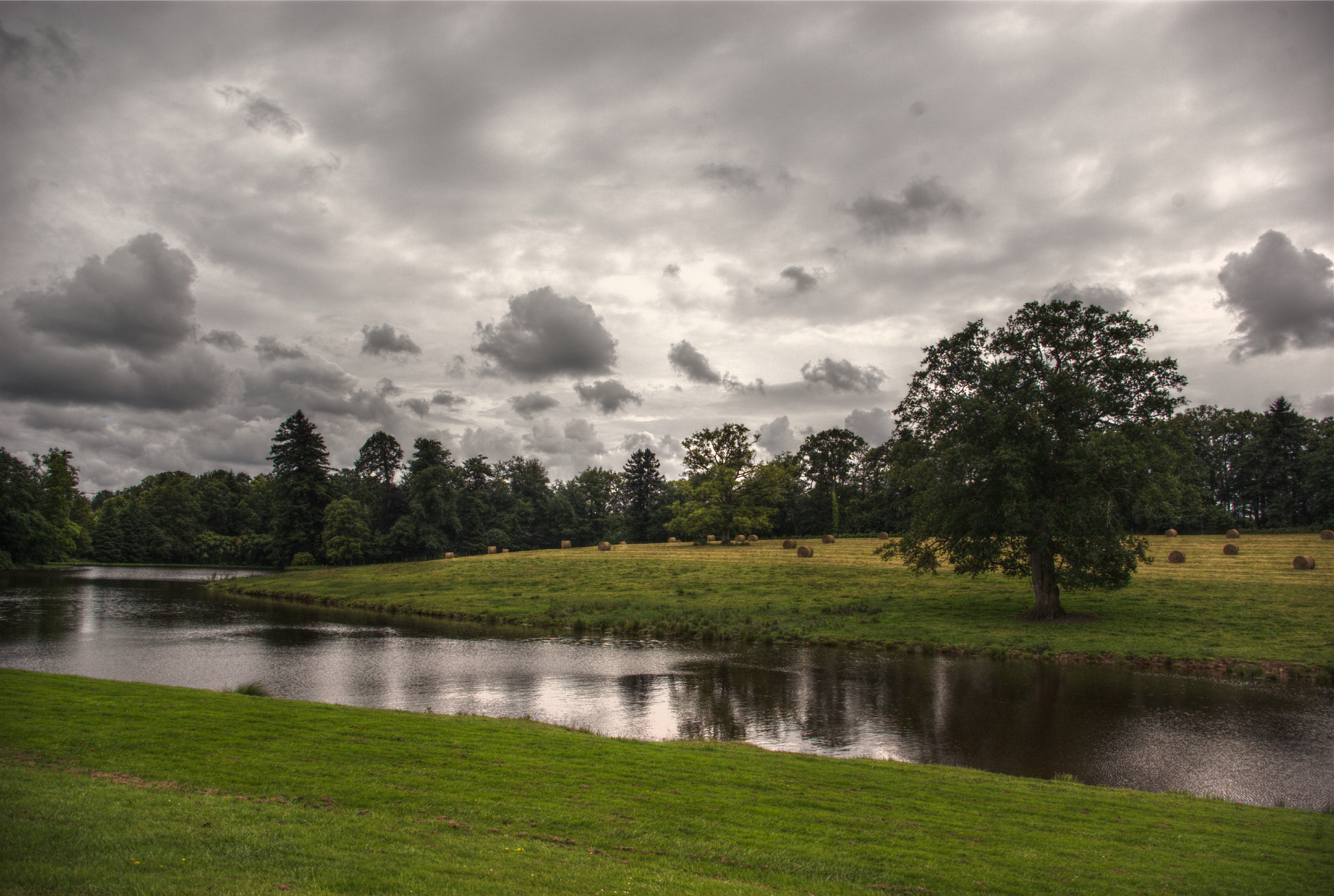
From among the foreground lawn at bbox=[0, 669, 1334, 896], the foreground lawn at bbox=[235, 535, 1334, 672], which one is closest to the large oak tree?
the foreground lawn at bbox=[235, 535, 1334, 672]

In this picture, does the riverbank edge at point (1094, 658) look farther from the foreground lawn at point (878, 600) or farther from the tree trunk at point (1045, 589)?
the tree trunk at point (1045, 589)

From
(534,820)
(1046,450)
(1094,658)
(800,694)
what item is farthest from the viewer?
(1046,450)

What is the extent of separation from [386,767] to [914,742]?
13.6 metres

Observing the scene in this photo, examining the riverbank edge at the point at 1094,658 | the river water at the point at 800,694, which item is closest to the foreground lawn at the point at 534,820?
the river water at the point at 800,694

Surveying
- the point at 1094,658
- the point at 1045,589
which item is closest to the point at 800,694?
the point at 1094,658

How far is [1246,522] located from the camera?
87.9 meters

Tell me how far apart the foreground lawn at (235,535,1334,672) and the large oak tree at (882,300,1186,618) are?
3.56m

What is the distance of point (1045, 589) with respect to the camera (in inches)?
1405

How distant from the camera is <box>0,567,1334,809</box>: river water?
17938 mm

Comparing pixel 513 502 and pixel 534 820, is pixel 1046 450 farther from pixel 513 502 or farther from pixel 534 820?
pixel 513 502

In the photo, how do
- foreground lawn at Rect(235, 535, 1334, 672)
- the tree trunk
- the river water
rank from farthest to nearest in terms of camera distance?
the tree trunk → foreground lawn at Rect(235, 535, 1334, 672) → the river water

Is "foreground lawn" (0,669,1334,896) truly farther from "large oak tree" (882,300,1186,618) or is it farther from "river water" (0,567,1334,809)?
"large oak tree" (882,300,1186,618)

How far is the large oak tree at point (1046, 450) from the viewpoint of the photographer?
32.0 meters

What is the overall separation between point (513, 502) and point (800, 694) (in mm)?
103147
